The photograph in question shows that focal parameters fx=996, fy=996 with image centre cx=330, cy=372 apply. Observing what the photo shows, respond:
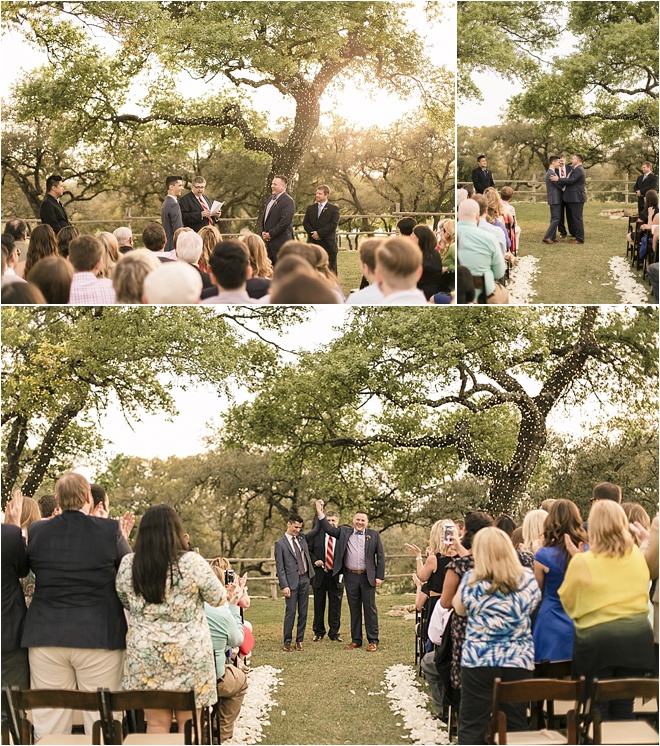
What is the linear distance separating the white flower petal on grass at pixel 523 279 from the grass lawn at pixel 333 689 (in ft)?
14.5

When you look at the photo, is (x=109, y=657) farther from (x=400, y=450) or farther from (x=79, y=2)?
(x=79, y=2)

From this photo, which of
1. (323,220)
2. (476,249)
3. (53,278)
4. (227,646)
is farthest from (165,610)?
(323,220)

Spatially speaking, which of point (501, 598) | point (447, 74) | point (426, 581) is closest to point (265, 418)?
point (447, 74)

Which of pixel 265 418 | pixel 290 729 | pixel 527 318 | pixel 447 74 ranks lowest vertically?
pixel 290 729

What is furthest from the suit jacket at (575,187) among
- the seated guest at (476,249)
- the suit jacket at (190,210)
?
the seated guest at (476,249)

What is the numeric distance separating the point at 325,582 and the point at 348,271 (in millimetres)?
8406

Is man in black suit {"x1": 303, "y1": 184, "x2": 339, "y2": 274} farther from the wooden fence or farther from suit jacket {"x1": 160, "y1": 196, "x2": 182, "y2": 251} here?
the wooden fence

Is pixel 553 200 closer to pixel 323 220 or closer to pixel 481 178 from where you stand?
pixel 481 178

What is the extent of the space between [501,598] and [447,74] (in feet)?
51.7

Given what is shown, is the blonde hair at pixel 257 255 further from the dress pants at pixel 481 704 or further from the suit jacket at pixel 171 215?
the dress pants at pixel 481 704

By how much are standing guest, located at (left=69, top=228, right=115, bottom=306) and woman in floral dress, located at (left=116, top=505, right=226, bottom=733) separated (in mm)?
2577

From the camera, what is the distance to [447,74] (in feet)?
61.7

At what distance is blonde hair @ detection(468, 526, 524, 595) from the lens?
4543 mm

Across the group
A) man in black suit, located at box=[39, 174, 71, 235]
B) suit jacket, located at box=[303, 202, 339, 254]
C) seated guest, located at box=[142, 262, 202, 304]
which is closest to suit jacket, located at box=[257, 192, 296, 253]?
suit jacket, located at box=[303, 202, 339, 254]
